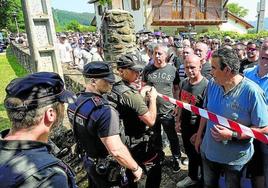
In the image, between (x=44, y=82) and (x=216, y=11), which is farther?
(x=216, y=11)

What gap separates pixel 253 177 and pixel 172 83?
1843 millimetres

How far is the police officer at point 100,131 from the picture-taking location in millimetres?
2266

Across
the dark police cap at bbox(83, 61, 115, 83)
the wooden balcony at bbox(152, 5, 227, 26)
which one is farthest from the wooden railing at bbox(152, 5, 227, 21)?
the dark police cap at bbox(83, 61, 115, 83)

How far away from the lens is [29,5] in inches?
169

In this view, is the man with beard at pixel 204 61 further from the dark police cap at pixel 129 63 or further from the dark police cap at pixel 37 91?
the dark police cap at pixel 37 91

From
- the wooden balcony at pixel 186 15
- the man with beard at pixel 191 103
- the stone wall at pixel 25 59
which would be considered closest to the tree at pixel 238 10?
the wooden balcony at pixel 186 15

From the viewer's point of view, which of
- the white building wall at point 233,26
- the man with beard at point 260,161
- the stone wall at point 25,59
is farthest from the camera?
the white building wall at point 233,26

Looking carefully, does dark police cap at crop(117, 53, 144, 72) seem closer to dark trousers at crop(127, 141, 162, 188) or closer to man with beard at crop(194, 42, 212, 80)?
dark trousers at crop(127, 141, 162, 188)

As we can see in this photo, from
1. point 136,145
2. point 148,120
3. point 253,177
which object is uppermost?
point 148,120

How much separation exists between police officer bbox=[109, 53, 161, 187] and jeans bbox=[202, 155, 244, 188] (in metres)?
0.61

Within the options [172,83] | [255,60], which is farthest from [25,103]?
[255,60]

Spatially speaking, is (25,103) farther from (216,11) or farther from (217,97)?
(216,11)

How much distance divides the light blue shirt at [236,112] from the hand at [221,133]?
0.24 ft

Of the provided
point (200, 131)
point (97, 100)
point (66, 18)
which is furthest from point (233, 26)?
point (66, 18)
